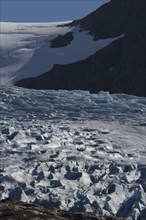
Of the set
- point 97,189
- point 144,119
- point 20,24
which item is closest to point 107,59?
point 20,24

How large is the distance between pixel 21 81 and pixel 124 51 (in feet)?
32.6

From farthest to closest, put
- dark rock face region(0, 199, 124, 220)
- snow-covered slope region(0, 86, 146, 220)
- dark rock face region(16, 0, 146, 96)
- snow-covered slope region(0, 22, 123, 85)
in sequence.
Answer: snow-covered slope region(0, 22, 123, 85)
dark rock face region(16, 0, 146, 96)
snow-covered slope region(0, 86, 146, 220)
dark rock face region(0, 199, 124, 220)

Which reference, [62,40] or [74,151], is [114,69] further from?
[74,151]

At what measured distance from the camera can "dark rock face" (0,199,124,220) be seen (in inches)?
765

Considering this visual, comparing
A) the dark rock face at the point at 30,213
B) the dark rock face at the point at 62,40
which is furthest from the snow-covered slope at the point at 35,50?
the dark rock face at the point at 30,213

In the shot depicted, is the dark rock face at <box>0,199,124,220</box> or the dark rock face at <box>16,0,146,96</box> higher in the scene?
the dark rock face at <box>16,0,146,96</box>

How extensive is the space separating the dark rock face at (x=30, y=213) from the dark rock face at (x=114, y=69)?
4311 cm

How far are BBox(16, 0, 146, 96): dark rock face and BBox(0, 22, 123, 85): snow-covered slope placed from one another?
46.4 inches

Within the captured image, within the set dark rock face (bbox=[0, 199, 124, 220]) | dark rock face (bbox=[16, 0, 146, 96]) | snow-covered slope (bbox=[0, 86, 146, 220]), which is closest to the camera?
dark rock face (bbox=[0, 199, 124, 220])

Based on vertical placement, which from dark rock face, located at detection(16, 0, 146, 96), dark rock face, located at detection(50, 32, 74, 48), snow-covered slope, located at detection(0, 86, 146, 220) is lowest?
snow-covered slope, located at detection(0, 86, 146, 220)

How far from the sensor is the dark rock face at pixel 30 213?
19438 mm

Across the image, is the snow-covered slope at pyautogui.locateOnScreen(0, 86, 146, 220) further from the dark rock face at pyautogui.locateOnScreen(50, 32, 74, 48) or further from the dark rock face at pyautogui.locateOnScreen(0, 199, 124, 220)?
the dark rock face at pyautogui.locateOnScreen(50, 32, 74, 48)

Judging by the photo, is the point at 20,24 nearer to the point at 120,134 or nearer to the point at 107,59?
the point at 107,59

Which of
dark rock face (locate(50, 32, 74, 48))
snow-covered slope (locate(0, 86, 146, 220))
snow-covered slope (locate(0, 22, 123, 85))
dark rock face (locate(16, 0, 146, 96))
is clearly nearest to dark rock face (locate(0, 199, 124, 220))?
snow-covered slope (locate(0, 86, 146, 220))
